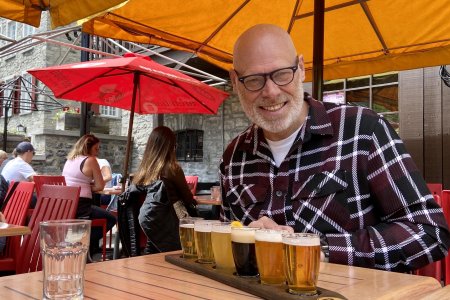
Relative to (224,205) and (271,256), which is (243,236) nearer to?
A: (271,256)

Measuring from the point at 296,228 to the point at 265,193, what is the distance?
20 cm

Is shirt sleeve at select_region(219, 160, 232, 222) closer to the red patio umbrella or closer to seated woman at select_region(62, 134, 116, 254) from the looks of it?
the red patio umbrella

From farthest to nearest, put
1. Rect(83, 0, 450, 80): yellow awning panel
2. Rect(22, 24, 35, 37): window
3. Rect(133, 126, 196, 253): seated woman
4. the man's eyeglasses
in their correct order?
Rect(22, 24, 35, 37): window, Rect(133, 126, 196, 253): seated woman, Rect(83, 0, 450, 80): yellow awning panel, the man's eyeglasses

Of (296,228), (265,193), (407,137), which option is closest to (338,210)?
(296,228)

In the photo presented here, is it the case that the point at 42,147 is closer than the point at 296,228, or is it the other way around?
the point at 296,228

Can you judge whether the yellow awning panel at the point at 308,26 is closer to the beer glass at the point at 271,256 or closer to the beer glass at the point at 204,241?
the beer glass at the point at 204,241

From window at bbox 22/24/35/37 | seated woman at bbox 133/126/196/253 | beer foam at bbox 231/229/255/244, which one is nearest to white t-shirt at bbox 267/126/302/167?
beer foam at bbox 231/229/255/244

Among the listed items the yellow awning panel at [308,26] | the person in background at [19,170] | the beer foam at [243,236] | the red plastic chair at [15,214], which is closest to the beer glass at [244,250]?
the beer foam at [243,236]

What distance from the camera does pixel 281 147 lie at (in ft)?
6.06

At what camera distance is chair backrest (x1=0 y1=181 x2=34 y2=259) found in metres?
3.40

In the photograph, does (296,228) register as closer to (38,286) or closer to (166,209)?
(38,286)

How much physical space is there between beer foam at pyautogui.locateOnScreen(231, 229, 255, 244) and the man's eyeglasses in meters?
0.74

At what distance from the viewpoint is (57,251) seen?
1.02 meters

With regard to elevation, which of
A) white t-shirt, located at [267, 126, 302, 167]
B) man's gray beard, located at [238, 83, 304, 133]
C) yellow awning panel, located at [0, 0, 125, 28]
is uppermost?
yellow awning panel, located at [0, 0, 125, 28]
